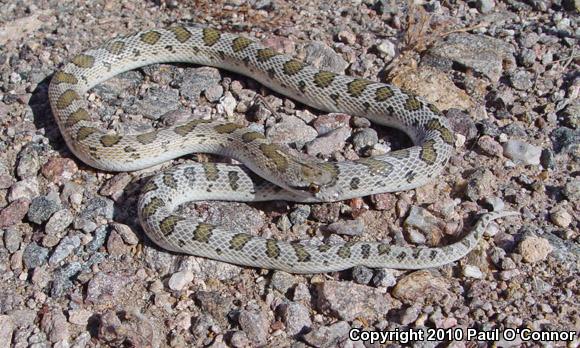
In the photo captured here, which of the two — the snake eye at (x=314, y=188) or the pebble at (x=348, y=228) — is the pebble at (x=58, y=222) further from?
the pebble at (x=348, y=228)

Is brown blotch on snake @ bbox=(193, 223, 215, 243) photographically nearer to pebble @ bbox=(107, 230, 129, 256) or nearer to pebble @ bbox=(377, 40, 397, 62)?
pebble @ bbox=(107, 230, 129, 256)

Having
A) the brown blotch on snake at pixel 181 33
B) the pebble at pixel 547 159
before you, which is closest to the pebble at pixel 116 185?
the brown blotch on snake at pixel 181 33

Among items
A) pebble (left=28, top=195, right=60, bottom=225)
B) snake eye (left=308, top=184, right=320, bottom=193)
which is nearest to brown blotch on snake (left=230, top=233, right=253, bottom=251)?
snake eye (left=308, top=184, right=320, bottom=193)

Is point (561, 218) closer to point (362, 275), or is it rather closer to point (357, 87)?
point (362, 275)

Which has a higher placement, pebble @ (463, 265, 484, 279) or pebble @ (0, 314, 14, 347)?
pebble @ (463, 265, 484, 279)

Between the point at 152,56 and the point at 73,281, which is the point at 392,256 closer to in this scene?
the point at 73,281

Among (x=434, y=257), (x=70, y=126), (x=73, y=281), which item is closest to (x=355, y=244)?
(x=434, y=257)
